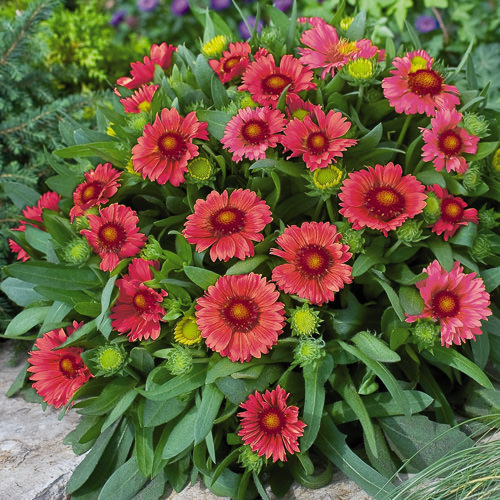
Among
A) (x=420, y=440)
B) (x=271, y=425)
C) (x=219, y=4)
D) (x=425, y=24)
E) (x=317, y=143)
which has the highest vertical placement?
(x=317, y=143)

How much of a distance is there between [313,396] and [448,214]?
0.48m

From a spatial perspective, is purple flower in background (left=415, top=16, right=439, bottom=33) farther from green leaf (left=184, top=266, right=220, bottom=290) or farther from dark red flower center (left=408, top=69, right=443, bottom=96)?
green leaf (left=184, top=266, right=220, bottom=290)

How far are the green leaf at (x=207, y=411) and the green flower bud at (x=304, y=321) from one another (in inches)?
8.2

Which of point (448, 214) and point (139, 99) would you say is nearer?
point (448, 214)

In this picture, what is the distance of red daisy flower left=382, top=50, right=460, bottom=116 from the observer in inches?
53.4

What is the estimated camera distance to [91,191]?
1.46 m

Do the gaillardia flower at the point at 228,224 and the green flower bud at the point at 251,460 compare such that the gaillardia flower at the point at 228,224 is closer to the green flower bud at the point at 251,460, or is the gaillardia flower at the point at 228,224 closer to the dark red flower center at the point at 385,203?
the dark red flower center at the point at 385,203

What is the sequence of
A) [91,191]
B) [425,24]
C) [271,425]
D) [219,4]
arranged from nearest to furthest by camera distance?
1. [271,425]
2. [91,191]
3. [425,24]
4. [219,4]

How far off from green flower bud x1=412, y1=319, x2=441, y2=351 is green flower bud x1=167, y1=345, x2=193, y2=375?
47cm

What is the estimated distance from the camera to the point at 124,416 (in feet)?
4.87

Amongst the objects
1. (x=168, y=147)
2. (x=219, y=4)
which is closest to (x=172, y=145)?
(x=168, y=147)

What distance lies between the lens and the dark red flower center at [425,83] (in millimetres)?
1372

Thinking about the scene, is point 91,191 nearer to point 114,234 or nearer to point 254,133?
point 114,234

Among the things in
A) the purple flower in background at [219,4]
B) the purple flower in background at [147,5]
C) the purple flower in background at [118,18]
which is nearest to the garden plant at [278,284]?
the purple flower in background at [219,4]
